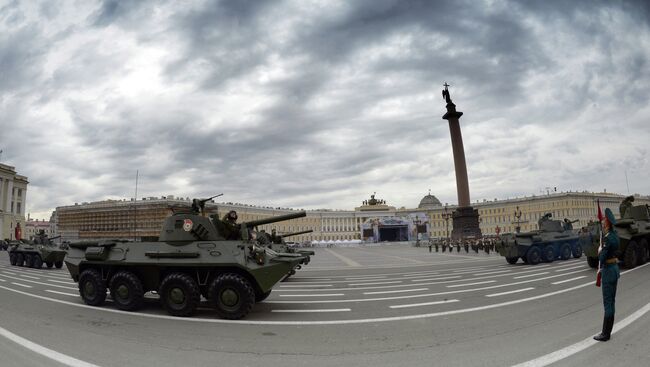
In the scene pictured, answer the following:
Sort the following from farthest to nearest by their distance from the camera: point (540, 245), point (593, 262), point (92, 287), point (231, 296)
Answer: point (540, 245), point (593, 262), point (92, 287), point (231, 296)

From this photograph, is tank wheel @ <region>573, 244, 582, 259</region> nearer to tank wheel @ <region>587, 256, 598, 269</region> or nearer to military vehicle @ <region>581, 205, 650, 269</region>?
military vehicle @ <region>581, 205, 650, 269</region>

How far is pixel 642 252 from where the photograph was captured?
1471cm

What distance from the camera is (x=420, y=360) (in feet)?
15.4

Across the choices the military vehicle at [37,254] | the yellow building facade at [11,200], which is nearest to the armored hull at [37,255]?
the military vehicle at [37,254]

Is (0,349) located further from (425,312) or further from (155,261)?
(425,312)

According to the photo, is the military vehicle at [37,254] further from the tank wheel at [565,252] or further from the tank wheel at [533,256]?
the tank wheel at [565,252]

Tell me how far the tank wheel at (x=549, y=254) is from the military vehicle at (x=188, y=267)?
1697cm

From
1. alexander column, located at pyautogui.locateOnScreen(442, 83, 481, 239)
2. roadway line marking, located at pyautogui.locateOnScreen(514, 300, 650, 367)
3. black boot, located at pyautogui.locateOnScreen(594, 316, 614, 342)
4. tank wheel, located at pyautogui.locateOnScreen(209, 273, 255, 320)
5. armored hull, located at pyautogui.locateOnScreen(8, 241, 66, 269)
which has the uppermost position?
alexander column, located at pyautogui.locateOnScreen(442, 83, 481, 239)

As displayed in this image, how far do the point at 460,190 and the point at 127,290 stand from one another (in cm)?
4169

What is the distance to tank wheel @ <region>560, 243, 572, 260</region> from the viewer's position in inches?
828

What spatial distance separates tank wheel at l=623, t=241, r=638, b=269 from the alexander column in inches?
1094

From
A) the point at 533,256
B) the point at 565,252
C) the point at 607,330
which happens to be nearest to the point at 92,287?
the point at 607,330

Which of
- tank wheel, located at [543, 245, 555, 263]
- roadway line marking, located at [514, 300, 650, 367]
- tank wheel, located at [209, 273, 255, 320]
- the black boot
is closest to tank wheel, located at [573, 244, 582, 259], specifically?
tank wheel, located at [543, 245, 555, 263]

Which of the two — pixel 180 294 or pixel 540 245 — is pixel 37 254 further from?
pixel 540 245
